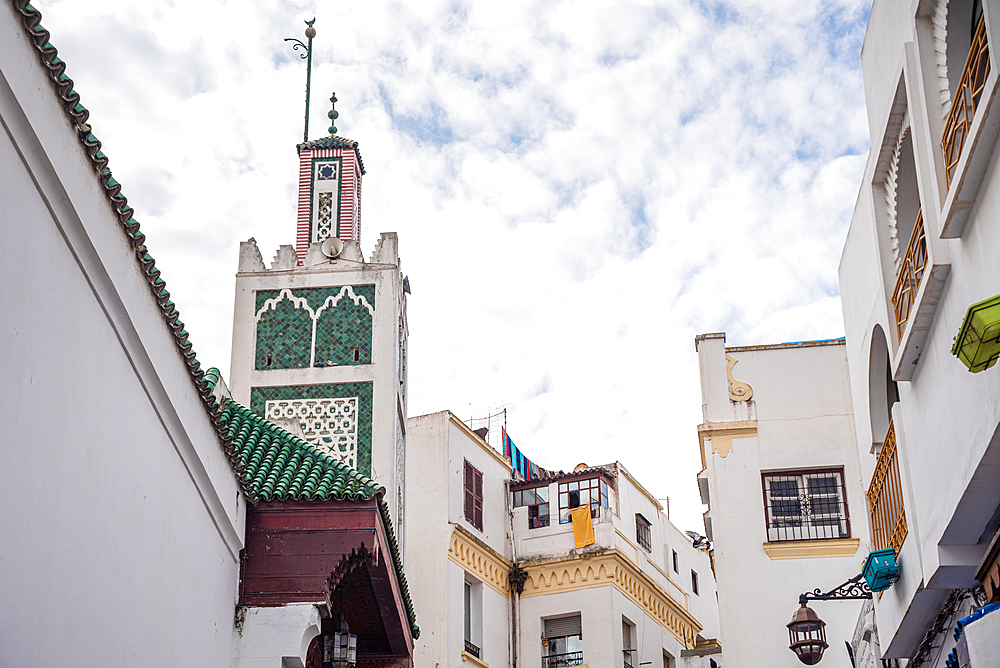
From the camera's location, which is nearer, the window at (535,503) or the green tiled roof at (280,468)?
the green tiled roof at (280,468)

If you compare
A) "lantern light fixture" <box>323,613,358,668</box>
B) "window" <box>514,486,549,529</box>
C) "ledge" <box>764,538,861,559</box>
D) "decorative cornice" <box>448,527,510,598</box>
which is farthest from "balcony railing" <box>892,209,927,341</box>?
"window" <box>514,486,549,529</box>

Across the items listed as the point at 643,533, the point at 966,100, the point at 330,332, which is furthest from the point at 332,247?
the point at 966,100

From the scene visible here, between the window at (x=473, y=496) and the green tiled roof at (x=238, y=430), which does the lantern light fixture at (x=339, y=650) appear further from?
the window at (x=473, y=496)

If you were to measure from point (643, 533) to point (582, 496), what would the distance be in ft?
7.75

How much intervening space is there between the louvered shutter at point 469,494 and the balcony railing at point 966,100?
1838 centimetres

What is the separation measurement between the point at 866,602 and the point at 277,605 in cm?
688

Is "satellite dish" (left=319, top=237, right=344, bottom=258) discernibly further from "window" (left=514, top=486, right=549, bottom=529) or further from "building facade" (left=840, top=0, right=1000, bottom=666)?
"window" (left=514, top=486, right=549, bottom=529)

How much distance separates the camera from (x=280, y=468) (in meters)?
12.3

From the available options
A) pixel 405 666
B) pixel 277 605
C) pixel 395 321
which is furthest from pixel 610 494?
pixel 277 605

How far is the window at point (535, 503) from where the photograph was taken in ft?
89.4

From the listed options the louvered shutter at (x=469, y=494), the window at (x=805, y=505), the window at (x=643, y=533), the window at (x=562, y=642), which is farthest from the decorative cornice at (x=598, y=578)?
the window at (x=805, y=505)

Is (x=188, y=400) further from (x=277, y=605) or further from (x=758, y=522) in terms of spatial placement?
(x=758, y=522)

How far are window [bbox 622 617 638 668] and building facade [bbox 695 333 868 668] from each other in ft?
21.5

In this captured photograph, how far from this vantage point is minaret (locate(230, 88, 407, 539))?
59.7 ft
